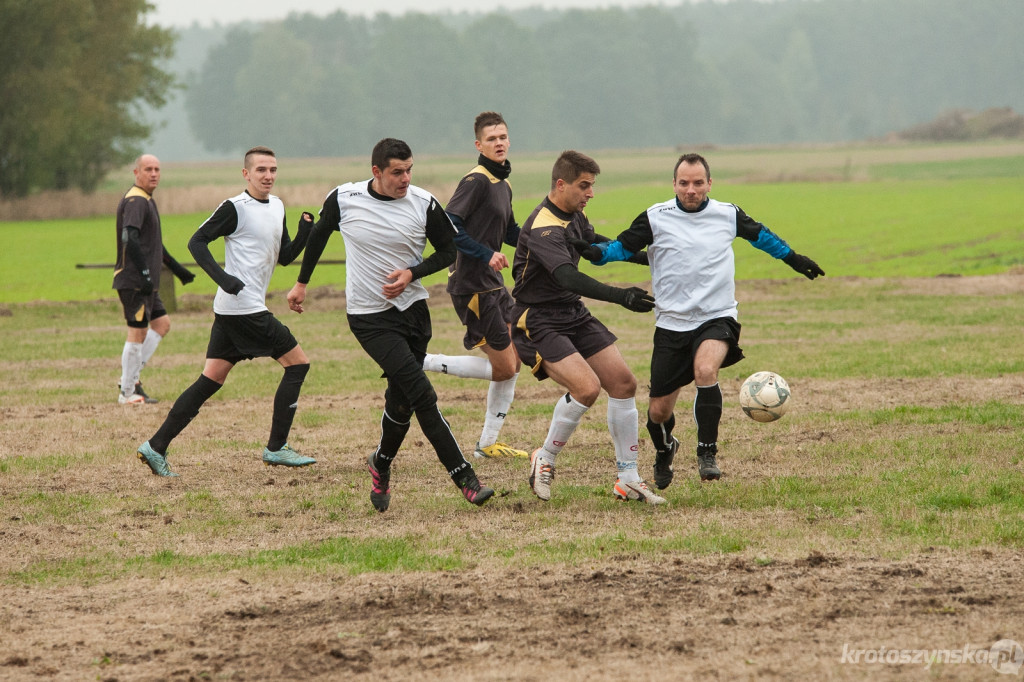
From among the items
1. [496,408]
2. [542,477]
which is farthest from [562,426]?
[496,408]

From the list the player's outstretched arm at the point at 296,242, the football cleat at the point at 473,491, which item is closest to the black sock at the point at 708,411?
the football cleat at the point at 473,491

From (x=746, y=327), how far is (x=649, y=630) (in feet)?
42.2

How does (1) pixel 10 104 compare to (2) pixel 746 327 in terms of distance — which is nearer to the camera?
(2) pixel 746 327

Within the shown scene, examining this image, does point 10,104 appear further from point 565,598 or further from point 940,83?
point 940,83

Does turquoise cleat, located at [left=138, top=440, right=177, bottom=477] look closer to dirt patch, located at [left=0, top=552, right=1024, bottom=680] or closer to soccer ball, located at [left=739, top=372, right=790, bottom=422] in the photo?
dirt patch, located at [left=0, top=552, right=1024, bottom=680]

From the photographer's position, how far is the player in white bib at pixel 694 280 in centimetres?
749

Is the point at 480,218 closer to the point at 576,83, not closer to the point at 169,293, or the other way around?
the point at 169,293

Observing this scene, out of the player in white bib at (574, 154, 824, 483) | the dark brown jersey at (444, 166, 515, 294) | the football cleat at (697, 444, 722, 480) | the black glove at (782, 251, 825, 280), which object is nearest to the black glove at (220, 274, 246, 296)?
the dark brown jersey at (444, 166, 515, 294)

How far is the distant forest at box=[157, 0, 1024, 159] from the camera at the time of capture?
14325 cm

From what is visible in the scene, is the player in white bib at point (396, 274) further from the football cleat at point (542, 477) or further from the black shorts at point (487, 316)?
the black shorts at point (487, 316)

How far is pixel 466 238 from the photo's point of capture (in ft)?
28.2

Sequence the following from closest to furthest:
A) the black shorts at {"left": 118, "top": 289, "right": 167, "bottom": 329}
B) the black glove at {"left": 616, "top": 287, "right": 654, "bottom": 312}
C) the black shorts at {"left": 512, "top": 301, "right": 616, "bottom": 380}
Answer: the black glove at {"left": 616, "top": 287, "right": 654, "bottom": 312}, the black shorts at {"left": 512, "top": 301, "right": 616, "bottom": 380}, the black shorts at {"left": 118, "top": 289, "right": 167, "bottom": 329}

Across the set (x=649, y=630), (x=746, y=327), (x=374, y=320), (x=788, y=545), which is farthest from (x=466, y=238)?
(x=746, y=327)

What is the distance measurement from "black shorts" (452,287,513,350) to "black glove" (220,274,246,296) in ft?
5.31
